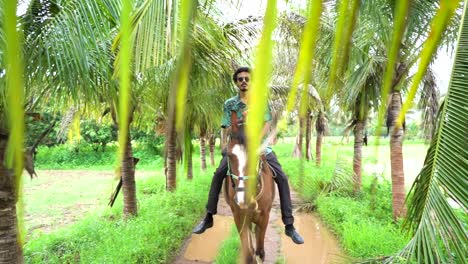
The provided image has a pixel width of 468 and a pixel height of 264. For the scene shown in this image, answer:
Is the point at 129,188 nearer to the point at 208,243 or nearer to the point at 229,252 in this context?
the point at 208,243

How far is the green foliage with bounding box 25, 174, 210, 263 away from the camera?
4.81 meters

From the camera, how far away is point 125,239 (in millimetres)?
5211

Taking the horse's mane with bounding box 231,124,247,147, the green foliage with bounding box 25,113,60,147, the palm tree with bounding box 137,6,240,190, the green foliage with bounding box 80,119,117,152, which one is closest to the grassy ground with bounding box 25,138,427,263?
the horse's mane with bounding box 231,124,247,147

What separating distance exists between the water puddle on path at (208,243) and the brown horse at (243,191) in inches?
54.0

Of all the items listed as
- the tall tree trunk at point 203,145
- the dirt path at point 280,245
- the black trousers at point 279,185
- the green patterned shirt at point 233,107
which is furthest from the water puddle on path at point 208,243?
the tall tree trunk at point 203,145

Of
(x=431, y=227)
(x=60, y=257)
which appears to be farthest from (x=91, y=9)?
(x=60, y=257)

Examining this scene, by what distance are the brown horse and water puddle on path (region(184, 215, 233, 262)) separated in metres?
1.37

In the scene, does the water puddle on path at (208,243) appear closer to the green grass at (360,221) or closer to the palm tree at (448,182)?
the green grass at (360,221)

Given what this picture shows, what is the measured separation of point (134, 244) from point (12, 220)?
1.96 meters

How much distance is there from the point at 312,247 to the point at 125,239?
317 centimetres

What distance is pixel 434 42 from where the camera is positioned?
317mm

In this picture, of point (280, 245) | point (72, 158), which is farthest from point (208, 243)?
point (72, 158)

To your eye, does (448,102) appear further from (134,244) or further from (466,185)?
(134,244)

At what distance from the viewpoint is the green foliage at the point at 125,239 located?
15.8ft
